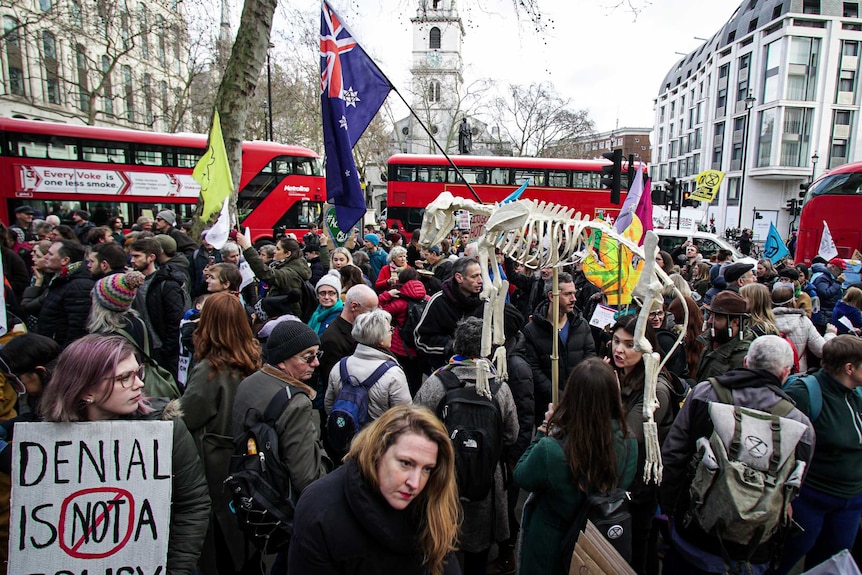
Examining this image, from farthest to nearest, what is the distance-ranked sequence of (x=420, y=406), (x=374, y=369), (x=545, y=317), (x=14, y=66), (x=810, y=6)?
1. (x=810, y=6)
2. (x=14, y=66)
3. (x=545, y=317)
4. (x=374, y=369)
5. (x=420, y=406)

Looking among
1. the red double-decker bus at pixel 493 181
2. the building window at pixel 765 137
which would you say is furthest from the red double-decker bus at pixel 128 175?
the building window at pixel 765 137

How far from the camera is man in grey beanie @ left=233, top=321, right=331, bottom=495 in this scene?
240 cm

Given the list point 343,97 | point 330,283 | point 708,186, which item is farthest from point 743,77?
point 330,283

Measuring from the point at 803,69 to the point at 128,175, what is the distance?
44770 millimetres

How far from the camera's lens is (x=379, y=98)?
5320 mm

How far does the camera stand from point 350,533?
1596 millimetres

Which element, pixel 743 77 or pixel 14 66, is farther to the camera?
pixel 743 77

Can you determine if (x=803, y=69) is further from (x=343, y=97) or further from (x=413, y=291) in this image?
(x=413, y=291)

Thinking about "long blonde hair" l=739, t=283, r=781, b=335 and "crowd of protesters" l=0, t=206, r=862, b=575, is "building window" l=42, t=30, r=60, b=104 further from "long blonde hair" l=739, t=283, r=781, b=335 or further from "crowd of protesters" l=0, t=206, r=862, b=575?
"long blonde hair" l=739, t=283, r=781, b=335

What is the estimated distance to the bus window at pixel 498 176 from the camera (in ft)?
63.7

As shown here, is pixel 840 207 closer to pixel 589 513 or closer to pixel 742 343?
pixel 742 343

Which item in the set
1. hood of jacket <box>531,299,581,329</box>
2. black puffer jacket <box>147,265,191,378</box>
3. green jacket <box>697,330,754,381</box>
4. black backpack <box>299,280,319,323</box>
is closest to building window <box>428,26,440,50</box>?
black backpack <box>299,280,319,323</box>

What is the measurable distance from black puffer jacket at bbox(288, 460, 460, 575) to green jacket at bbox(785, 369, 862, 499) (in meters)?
2.52

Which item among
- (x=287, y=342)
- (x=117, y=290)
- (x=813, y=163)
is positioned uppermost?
(x=813, y=163)
